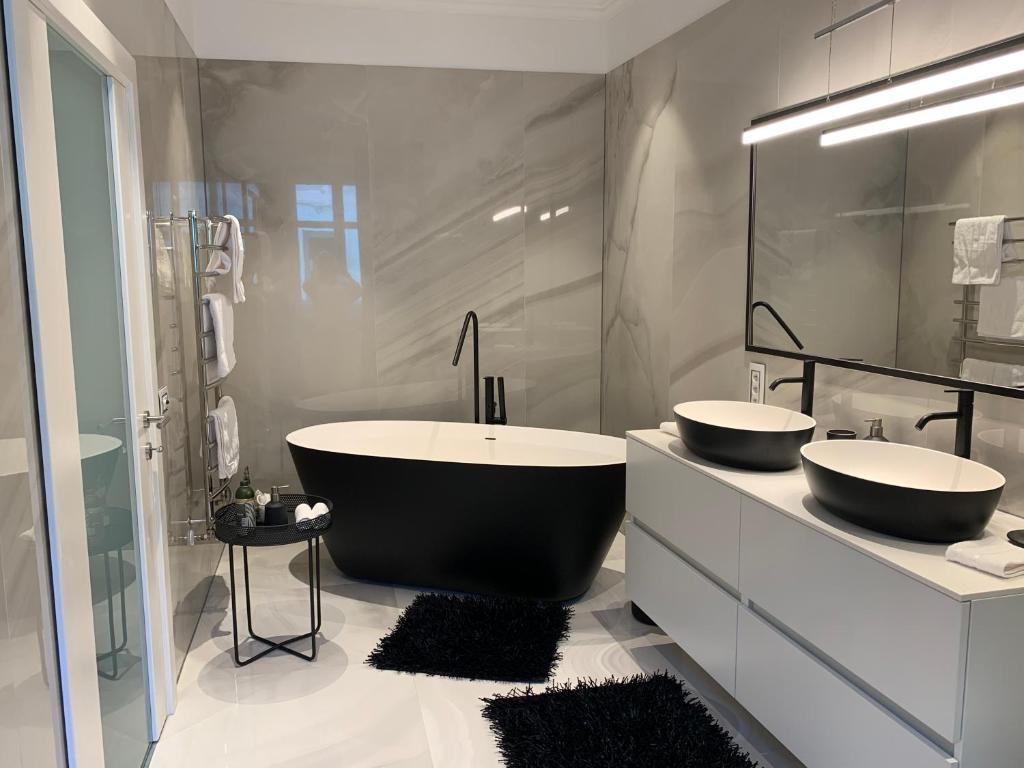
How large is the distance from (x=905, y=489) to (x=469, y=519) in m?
1.99

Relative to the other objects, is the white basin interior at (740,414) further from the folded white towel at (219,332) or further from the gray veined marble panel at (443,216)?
the folded white towel at (219,332)

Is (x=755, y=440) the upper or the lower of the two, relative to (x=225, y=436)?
upper

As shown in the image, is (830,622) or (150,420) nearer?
(830,622)

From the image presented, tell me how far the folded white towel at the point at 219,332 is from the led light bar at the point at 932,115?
8.12ft

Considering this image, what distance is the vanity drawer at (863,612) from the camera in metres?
1.71

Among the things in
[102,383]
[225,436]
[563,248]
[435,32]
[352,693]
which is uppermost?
[435,32]

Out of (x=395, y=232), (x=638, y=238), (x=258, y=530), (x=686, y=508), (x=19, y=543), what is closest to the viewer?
(x=19, y=543)

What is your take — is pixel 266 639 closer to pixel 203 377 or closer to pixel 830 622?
pixel 203 377

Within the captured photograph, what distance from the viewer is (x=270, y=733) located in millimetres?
2662

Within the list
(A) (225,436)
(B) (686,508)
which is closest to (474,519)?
(B) (686,508)

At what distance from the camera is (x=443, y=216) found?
15.0ft

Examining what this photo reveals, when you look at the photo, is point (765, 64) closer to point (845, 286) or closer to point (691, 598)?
point (845, 286)

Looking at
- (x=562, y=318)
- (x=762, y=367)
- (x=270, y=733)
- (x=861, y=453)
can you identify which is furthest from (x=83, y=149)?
(x=562, y=318)

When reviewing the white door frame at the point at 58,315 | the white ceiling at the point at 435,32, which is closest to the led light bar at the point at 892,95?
the white ceiling at the point at 435,32
